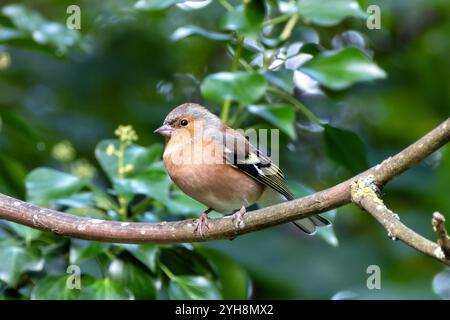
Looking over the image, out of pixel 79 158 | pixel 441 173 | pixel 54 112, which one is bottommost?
pixel 441 173

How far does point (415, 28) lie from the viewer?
796 centimetres

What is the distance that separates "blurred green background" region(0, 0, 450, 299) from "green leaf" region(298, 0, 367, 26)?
1862 mm

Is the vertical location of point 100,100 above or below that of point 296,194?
above

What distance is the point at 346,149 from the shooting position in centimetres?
457

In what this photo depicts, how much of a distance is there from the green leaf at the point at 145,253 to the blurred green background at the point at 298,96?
160cm

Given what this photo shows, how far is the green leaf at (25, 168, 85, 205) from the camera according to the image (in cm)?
436

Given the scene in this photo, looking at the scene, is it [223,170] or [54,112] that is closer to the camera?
[223,170]

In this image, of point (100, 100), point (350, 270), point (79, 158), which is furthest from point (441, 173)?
point (100, 100)

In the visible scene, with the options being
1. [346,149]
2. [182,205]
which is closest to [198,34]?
[182,205]

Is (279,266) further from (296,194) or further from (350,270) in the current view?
(296,194)

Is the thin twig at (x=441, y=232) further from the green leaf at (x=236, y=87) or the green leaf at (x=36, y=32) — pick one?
the green leaf at (x=36, y=32)

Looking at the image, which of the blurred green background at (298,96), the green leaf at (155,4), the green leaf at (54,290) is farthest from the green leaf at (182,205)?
the green leaf at (155,4)

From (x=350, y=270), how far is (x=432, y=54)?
8.71ft

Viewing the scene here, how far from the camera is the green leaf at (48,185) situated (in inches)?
172
